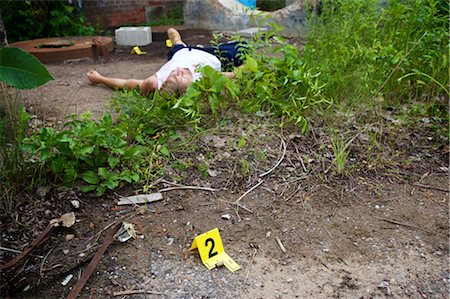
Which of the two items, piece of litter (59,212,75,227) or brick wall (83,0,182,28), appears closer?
piece of litter (59,212,75,227)

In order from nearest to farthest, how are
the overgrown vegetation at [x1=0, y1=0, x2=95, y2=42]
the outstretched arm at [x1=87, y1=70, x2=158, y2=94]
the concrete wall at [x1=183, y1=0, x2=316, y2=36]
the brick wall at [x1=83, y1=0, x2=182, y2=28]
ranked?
the outstretched arm at [x1=87, y1=70, x2=158, y2=94], the concrete wall at [x1=183, y1=0, x2=316, y2=36], the overgrown vegetation at [x1=0, y1=0, x2=95, y2=42], the brick wall at [x1=83, y1=0, x2=182, y2=28]

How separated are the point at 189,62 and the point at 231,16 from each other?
2622 mm

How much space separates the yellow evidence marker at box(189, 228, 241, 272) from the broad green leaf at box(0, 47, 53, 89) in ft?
2.54

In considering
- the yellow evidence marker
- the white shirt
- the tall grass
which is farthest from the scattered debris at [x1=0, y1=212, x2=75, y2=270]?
the tall grass

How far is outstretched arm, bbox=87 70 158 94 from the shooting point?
2.87 metres

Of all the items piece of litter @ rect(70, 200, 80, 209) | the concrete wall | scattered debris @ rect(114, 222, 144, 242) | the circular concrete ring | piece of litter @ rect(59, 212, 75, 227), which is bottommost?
scattered debris @ rect(114, 222, 144, 242)

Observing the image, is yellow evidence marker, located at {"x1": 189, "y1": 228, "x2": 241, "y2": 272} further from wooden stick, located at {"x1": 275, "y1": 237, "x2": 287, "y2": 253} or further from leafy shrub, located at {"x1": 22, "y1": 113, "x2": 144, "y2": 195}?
leafy shrub, located at {"x1": 22, "y1": 113, "x2": 144, "y2": 195}

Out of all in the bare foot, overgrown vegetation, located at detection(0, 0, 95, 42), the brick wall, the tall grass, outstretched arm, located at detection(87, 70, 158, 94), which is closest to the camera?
the tall grass

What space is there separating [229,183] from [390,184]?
0.75m

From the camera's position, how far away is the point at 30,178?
1730 millimetres

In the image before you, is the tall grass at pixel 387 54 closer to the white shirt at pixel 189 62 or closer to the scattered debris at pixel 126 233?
the white shirt at pixel 189 62

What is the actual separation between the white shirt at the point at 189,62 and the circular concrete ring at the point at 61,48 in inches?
57.9

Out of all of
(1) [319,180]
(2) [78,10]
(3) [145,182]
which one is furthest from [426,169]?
(2) [78,10]

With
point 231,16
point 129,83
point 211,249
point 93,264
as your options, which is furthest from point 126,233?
point 231,16
